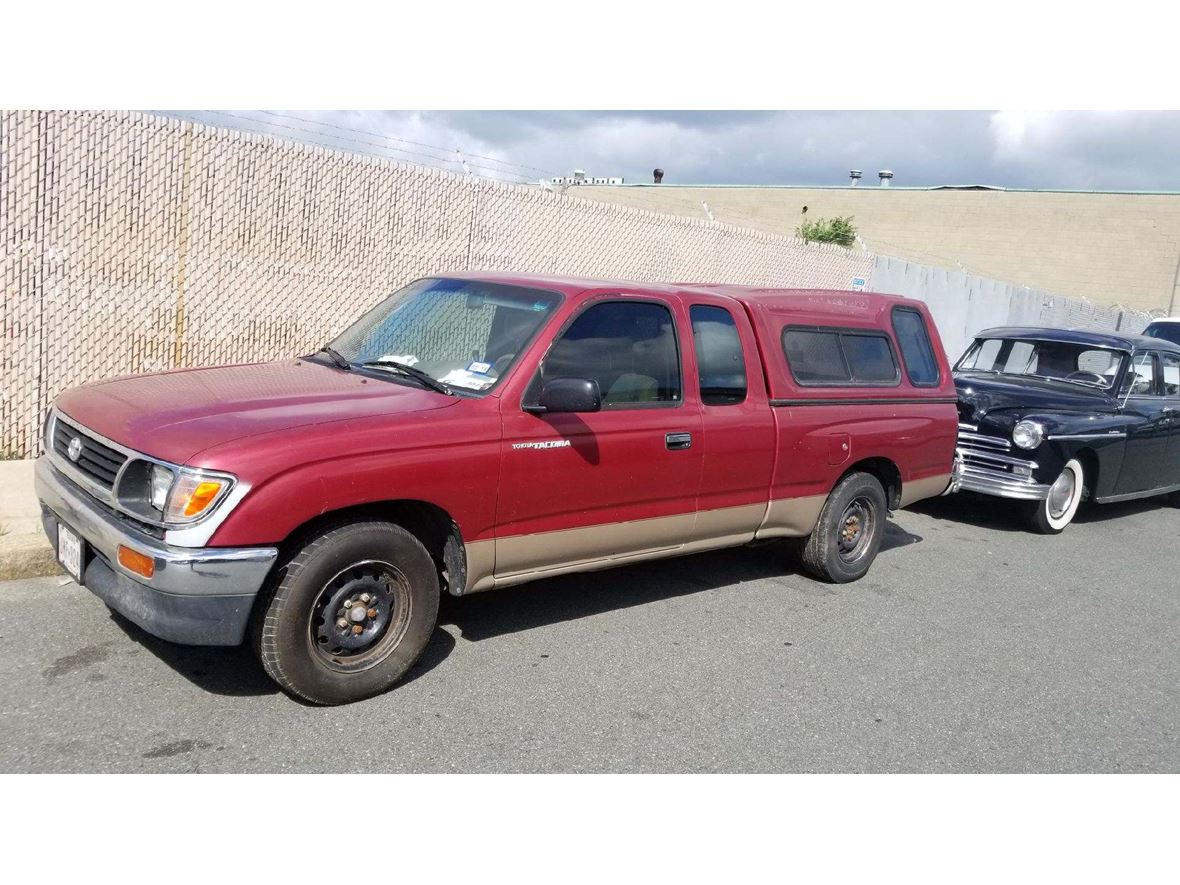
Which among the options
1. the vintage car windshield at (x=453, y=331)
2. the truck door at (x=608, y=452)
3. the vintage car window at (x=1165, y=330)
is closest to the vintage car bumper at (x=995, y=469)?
the truck door at (x=608, y=452)

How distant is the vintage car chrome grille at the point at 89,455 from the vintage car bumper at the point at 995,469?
6899mm

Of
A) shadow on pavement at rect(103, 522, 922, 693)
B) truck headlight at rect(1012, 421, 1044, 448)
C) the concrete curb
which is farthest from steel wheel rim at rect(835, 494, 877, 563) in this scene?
the concrete curb

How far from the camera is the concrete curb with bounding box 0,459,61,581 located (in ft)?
17.1

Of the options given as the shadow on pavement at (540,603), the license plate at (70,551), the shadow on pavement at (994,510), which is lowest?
the shadow on pavement at (994,510)

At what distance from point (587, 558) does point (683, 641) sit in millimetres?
732

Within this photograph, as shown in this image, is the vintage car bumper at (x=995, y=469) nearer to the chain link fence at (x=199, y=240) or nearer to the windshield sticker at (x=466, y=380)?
the chain link fence at (x=199, y=240)

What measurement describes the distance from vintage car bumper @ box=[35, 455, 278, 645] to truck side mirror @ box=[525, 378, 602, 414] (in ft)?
4.63

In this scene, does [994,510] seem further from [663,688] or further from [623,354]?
[663,688]

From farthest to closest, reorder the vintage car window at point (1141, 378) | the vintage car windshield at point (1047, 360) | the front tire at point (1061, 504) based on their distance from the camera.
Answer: the vintage car windshield at point (1047, 360) < the vintage car window at point (1141, 378) < the front tire at point (1061, 504)

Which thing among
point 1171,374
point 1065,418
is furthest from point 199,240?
point 1171,374

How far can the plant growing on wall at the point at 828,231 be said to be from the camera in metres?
32.4

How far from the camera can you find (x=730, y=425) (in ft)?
17.9

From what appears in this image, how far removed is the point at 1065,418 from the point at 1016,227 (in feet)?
99.6

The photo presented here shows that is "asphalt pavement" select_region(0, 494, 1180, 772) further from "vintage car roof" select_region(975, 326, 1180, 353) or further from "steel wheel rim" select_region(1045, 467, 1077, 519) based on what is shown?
"vintage car roof" select_region(975, 326, 1180, 353)
